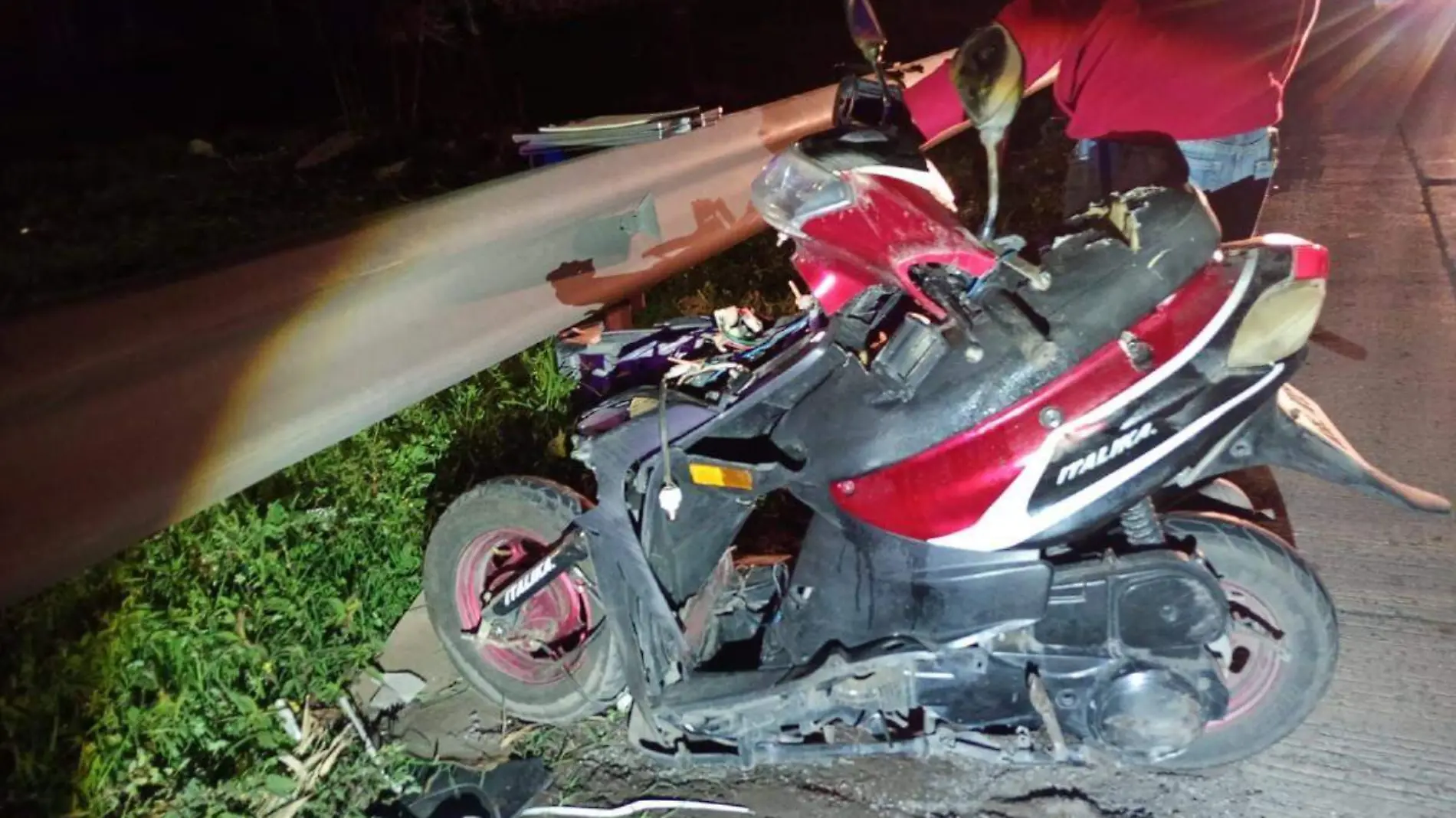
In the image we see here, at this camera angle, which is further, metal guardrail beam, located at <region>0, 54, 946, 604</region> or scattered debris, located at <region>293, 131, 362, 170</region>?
scattered debris, located at <region>293, 131, 362, 170</region>

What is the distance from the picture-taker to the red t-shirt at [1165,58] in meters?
2.83

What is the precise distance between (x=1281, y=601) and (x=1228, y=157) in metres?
1.45

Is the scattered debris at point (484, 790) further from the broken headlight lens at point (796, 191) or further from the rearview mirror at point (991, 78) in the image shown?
the rearview mirror at point (991, 78)

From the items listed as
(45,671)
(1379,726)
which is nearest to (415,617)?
(45,671)

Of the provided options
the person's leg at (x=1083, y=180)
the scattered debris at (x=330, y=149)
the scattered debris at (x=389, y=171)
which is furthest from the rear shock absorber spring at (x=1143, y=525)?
the scattered debris at (x=330, y=149)

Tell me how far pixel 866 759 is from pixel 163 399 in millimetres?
1842

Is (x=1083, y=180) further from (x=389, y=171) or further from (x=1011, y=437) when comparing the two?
(x=389, y=171)

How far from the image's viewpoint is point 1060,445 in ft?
7.27

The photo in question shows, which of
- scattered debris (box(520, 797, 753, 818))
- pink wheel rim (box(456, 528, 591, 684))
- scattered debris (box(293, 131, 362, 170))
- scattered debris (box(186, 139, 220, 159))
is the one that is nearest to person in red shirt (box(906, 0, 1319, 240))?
pink wheel rim (box(456, 528, 591, 684))

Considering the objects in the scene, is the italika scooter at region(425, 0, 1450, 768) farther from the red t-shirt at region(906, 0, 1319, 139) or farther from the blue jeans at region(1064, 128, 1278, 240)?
the blue jeans at region(1064, 128, 1278, 240)

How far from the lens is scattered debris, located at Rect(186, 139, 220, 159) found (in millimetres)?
5758

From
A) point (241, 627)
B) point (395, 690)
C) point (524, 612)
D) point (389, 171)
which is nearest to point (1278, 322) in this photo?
point (524, 612)

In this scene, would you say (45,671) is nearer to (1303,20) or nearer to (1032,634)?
(1032,634)

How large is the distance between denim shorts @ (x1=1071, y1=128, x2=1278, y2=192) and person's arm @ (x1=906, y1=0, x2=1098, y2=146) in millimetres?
438
